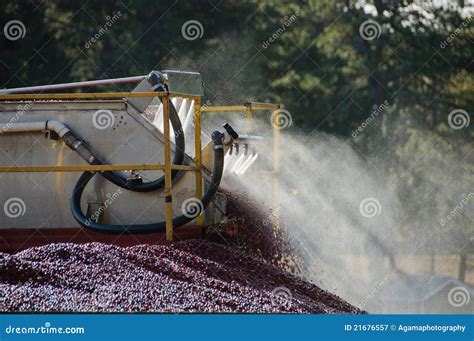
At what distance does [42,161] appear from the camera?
10.5 meters

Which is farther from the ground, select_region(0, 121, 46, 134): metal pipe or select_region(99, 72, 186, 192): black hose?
select_region(99, 72, 186, 192): black hose

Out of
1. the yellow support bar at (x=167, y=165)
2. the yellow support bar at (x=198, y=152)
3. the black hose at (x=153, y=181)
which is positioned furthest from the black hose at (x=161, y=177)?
the yellow support bar at (x=167, y=165)

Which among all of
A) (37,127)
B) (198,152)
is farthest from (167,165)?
(37,127)

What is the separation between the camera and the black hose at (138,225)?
10234 millimetres

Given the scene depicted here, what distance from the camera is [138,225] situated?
33.9ft

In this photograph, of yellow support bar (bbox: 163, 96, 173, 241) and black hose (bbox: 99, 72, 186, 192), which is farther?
black hose (bbox: 99, 72, 186, 192)

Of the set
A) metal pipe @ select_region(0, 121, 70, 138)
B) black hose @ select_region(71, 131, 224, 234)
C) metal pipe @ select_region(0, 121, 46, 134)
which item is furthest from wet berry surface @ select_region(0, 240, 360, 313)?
metal pipe @ select_region(0, 121, 46, 134)

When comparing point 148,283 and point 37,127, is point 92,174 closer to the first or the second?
point 37,127

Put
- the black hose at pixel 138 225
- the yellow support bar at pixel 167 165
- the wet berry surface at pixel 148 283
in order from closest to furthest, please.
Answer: the wet berry surface at pixel 148 283 < the yellow support bar at pixel 167 165 < the black hose at pixel 138 225

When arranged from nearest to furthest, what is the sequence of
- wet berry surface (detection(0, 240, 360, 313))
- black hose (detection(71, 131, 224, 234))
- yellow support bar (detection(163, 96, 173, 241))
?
wet berry surface (detection(0, 240, 360, 313)), yellow support bar (detection(163, 96, 173, 241)), black hose (detection(71, 131, 224, 234))

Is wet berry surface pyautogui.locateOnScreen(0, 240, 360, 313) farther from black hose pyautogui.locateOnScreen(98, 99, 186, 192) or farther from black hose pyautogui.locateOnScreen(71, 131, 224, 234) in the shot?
black hose pyautogui.locateOnScreen(98, 99, 186, 192)

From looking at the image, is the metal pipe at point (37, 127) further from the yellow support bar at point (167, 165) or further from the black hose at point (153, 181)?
the yellow support bar at point (167, 165)

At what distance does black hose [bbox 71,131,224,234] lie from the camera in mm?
10234

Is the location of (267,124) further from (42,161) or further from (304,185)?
(42,161)
